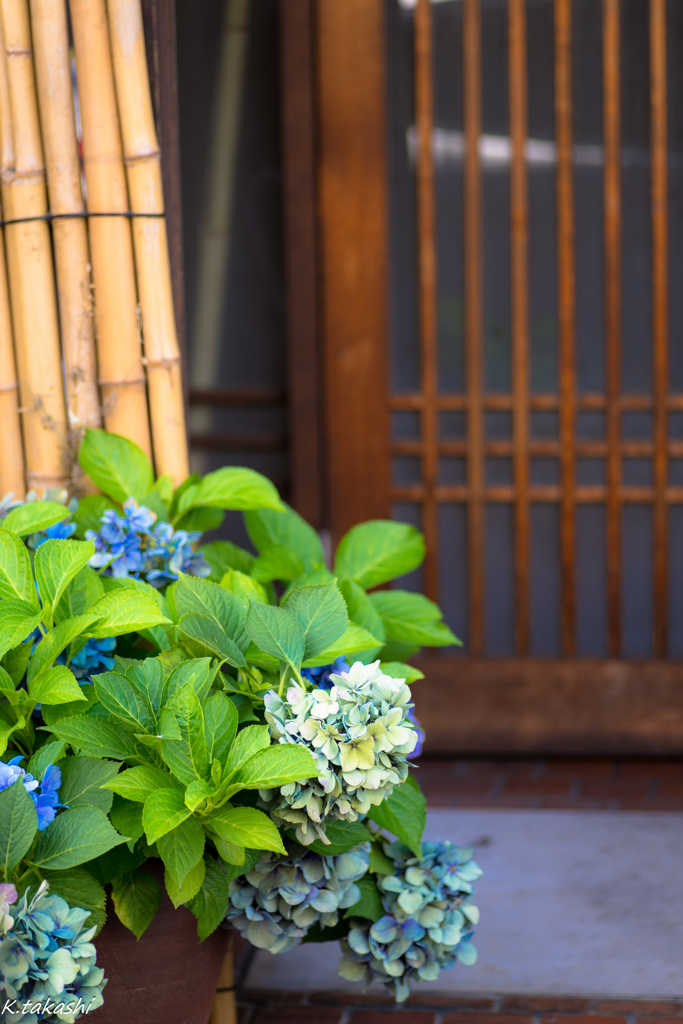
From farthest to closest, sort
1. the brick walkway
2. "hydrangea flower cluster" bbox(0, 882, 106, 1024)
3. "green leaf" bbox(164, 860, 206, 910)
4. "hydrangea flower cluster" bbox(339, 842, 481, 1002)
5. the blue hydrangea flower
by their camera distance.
A: the brick walkway → "hydrangea flower cluster" bbox(339, 842, 481, 1002) → the blue hydrangea flower → "green leaf" bbox(164, 860, 206, 910) → "hydrangea flower cluster" bbox(0, 882, 106, 1024)

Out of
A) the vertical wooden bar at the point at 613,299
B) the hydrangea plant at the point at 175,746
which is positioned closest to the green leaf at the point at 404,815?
the hydrangea plant at the point at 175,746

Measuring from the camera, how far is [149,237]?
1660 millimetres

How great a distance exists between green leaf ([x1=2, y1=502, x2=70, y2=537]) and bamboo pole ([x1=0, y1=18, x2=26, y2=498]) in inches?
10.2

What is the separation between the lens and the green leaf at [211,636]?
125cm

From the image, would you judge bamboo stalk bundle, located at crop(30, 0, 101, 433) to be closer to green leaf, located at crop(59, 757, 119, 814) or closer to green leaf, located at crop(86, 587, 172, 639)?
green leaf, located at crop(86, 587, 172, 639)

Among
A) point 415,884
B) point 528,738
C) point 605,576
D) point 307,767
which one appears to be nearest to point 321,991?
point 415,884

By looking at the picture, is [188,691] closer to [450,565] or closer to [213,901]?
[213,901]

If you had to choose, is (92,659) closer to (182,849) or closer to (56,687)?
(56,687)

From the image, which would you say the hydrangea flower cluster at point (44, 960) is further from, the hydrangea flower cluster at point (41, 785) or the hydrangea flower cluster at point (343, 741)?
the hydrangea flower cluster at point (343, 741)

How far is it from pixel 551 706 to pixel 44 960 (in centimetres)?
203

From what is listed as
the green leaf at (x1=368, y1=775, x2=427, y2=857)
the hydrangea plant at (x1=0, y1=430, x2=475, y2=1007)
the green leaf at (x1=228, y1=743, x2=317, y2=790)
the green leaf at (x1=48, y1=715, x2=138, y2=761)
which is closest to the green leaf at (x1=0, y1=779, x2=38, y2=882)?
the hydrangea plant at (x1=0, y1=430, x2=475, y2=1007)

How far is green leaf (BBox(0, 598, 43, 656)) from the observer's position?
46.9 inches

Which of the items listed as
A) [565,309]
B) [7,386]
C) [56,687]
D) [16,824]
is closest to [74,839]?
[16,824]

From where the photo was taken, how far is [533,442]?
9.38ft
